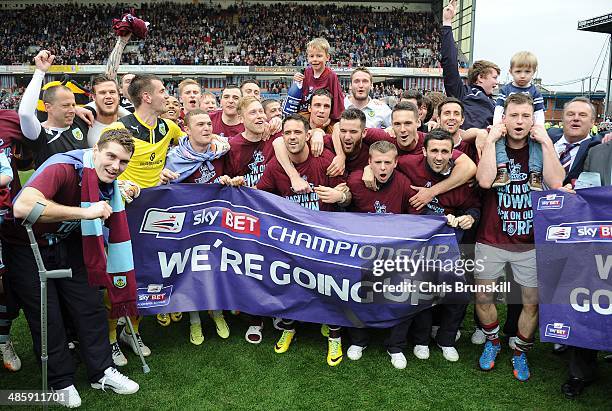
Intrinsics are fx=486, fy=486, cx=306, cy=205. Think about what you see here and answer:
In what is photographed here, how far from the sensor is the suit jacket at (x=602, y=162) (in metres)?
3.69

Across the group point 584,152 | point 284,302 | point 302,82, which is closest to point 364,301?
point 284,302

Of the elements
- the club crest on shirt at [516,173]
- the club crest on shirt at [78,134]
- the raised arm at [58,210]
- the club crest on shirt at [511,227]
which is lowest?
the club crest on shirt at [511,227]

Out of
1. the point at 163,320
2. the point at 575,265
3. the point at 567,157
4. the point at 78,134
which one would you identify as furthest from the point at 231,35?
the point at 575,265

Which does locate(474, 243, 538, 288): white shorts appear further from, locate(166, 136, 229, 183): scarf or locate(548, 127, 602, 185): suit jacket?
locate(166, 136, 229, 183): scarf

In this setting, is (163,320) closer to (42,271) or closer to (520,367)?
(42,271)

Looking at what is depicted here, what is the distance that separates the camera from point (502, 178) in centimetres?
397

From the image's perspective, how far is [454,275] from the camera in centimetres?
409

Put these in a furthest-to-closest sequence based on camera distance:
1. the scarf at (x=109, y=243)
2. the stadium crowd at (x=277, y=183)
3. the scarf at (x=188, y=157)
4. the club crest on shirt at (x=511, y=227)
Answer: the scarf at (x=188, y=157) < the club crest on shirt at (x=511, y=227) < the stadium crowd at (x=277, y=183) < the scarf at (x=109, y=243)

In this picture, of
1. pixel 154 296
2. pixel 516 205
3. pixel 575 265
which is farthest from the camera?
pixel 154 296

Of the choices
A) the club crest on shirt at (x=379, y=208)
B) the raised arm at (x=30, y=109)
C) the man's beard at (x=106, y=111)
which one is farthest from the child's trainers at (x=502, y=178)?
the raised arm at (x=30, y=109)

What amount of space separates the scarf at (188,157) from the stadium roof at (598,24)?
92.2ft

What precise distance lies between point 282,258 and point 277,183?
0.69 meters

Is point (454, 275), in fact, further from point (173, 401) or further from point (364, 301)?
point (173, 401)

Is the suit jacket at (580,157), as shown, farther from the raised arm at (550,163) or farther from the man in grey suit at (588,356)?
the raised arm at (550,163)
